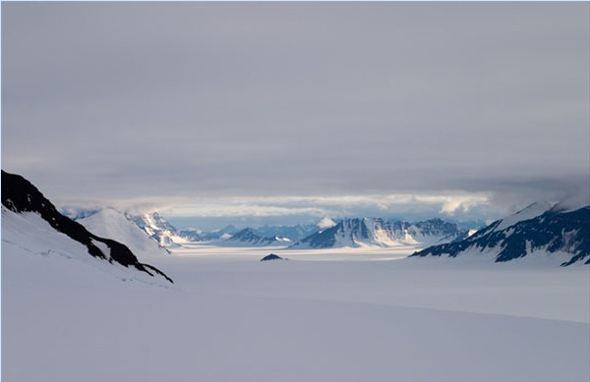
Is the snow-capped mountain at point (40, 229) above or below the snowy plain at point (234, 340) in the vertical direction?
above

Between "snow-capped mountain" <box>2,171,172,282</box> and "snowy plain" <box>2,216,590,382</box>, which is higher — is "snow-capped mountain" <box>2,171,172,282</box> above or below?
above

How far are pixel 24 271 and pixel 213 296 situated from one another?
33.2ft

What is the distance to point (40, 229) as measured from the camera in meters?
41.6

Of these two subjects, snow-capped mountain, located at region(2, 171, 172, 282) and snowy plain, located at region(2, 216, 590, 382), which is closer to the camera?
snowy plain, located at region(2, 216, 590, 382)

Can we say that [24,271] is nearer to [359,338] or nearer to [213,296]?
[213,296]

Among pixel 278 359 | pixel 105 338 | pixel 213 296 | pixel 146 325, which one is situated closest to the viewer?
pixel 105 338

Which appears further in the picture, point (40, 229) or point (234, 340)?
point (40, 229)

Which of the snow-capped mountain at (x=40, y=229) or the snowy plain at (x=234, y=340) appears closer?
the snowy plain at (x=234, y=340)

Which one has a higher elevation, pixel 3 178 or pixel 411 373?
pixel 3 178

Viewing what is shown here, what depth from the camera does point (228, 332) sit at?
1905 centimetres

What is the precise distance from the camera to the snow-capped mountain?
Result: 35531 mm

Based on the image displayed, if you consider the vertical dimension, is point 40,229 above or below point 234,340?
above

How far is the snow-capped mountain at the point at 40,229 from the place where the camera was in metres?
35.5

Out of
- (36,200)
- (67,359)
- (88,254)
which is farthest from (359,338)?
(36,200)
